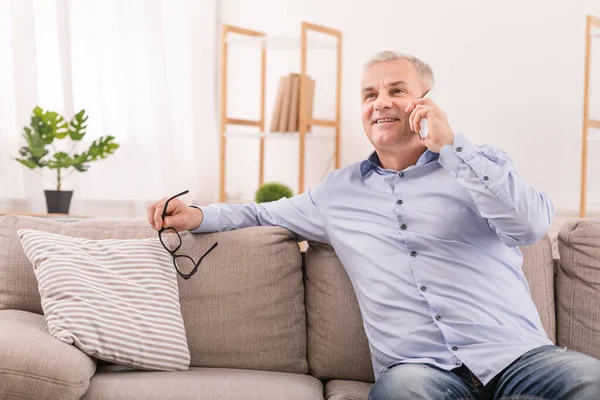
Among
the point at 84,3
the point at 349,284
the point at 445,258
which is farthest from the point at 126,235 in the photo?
the point at 84,3

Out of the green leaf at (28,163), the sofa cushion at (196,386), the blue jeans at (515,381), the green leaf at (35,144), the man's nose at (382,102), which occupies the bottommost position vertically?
the sofa cushion at (196,386)

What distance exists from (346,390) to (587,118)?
2.11 meters

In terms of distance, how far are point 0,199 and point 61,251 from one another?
5.52ft

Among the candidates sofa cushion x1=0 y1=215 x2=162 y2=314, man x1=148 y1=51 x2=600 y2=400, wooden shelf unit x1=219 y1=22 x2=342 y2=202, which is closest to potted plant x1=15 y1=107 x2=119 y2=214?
wooden shelf unit x1=219 y1=22 x2=342 y2=202

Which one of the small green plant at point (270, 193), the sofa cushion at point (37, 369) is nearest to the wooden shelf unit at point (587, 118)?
the small green plant at point (270, 193)

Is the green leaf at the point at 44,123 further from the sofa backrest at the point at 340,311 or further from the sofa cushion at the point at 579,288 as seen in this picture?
the sofa cushion at the point at 579,288

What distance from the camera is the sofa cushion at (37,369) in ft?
4.92

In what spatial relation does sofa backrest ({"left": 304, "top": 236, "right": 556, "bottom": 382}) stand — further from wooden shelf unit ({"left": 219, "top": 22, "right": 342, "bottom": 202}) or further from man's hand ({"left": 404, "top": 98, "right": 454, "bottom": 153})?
wooden shelf unit ({"left": 219, "top": 22, "right": 342, "bottom": 202})

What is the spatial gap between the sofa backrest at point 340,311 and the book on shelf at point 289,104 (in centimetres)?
206

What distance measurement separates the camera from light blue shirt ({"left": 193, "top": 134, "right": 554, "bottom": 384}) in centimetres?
163

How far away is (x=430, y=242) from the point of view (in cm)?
179

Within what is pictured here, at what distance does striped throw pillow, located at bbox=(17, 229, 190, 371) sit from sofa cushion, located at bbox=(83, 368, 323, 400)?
0.19 feet

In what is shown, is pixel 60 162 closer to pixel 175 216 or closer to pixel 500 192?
pixel 175 216

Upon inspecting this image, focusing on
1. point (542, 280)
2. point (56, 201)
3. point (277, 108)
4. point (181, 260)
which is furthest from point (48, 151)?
point (542, 280)
